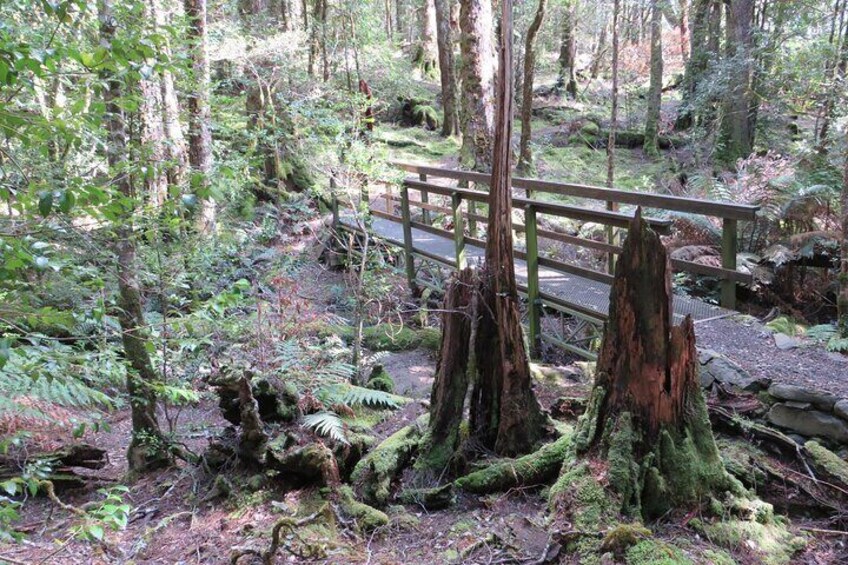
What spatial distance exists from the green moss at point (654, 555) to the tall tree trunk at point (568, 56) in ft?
76.2

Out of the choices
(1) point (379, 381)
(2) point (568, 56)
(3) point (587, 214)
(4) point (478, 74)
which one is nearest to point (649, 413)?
(3) point (587, 214)

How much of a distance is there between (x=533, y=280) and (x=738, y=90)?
1057 centimetres

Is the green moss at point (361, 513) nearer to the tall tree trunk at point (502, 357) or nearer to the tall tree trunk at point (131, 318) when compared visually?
the tall tree trunk at point (502, 357)

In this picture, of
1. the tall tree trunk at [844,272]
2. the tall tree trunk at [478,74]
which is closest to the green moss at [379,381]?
the tall tree trunk at [844,272]

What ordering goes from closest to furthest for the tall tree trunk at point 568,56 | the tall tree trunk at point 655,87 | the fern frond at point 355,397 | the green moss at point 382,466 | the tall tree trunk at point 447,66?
the green moss at point 382,466 → the fern frond at point 355,397 → the tall tree trunk at point 447,66 → the tall tree trunk at point 655,87 → the tall tree trunk at point 568,56

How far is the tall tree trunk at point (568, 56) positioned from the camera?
23.6 metres

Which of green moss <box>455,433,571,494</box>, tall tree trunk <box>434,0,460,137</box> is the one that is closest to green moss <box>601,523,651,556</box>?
green moss <box>455,433,571,494</box>

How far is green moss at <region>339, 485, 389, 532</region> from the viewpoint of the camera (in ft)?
11.9

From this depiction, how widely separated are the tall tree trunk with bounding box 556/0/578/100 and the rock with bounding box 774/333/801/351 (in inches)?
801

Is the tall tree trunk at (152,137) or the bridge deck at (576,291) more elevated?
the tall tree trunk at (152,137)

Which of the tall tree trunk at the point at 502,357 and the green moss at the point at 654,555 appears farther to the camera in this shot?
the tall tree trunk at the point at 502,357

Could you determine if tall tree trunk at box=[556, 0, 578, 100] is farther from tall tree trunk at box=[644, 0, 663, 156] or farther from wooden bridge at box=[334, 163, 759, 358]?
wooden bridge at box=[334, 163, 759, 358]

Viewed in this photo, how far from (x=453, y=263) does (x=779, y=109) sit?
1079 centimetres

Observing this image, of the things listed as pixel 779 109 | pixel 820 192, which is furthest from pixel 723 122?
pixel 820 192
